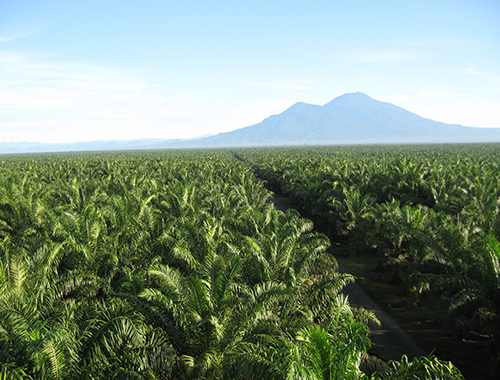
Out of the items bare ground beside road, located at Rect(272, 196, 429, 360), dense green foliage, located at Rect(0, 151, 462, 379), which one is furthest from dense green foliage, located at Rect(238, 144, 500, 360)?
dense green foliage, located at Rect(0, 151, 462, 379)

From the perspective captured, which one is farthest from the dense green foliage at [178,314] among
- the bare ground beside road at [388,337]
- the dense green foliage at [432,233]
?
the dense green foliage at [432,233]

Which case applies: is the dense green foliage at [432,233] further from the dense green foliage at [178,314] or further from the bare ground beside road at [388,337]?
the dense green foliage at [178,314]

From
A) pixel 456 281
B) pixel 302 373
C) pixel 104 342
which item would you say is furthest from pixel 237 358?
pixel 456 281

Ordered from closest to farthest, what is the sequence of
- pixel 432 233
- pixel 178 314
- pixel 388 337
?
pixel 178 314 → pixel 388 337 → pixel 432 233

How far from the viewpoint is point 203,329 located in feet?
24.2

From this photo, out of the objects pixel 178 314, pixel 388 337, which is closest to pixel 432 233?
pixel 388 337

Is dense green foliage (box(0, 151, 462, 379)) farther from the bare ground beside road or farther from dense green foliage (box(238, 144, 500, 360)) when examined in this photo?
dense green foliage (box(238, 144, 500, 360))

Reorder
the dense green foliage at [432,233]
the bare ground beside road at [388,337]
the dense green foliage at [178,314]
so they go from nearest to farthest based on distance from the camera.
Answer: the dense green foliage at [178,314]
the dense green foliage at [432,233]
the bare ground beside road at [388,337]

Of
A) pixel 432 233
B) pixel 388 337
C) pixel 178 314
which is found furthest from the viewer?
pixel 432 233

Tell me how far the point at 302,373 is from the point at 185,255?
582 cm

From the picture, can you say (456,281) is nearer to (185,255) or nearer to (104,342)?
(185,255)

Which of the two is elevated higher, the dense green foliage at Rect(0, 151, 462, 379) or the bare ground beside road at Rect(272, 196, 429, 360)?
the dense green foliage at Rect(0, 151, 462, 379)

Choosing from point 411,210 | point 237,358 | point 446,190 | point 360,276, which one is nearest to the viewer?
point 237,358

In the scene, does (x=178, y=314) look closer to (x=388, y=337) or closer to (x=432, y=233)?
(x=388, y=337)
